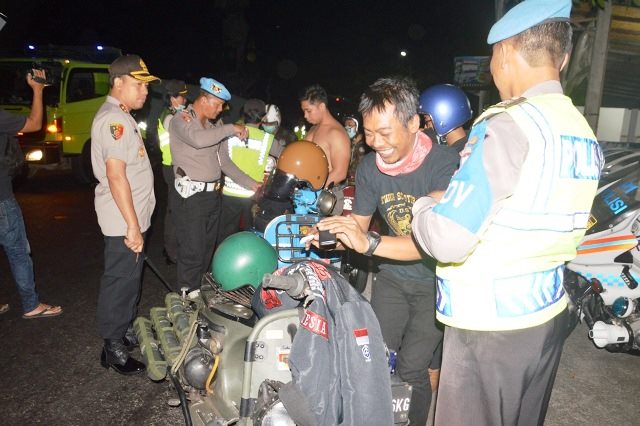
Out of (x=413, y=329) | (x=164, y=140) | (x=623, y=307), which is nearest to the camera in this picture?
(x=413, y=329)

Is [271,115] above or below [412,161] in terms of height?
above

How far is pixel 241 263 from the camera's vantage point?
11.2 ft

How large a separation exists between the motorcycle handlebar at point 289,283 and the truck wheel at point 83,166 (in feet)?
37.3

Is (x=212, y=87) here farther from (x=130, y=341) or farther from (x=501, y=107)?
(x=501, y=107)

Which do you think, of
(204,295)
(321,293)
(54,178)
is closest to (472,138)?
(321,293)

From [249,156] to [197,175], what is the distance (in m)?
0.86

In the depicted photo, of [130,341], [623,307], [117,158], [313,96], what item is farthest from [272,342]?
[313,96]

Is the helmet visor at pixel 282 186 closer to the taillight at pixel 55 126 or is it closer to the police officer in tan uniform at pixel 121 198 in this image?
the police officer in tan uniform at pixel 121 198

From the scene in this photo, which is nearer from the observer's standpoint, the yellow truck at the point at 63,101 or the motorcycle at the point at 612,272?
the motorcycle at the point at 612,272

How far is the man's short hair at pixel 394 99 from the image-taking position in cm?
273

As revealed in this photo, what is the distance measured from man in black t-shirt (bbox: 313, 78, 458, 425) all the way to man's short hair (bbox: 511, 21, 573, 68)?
3.20 ft

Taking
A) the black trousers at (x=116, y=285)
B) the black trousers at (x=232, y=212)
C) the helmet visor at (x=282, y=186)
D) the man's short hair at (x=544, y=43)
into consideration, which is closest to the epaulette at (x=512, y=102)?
the man's short hair at (x=544, y=43)

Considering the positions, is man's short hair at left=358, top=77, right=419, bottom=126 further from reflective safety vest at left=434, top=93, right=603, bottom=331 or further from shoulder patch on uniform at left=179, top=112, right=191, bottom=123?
shoulder patch on uniform at left=179, top=112, right=191, bottom=123

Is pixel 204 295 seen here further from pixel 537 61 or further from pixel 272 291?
pixel 537 61
